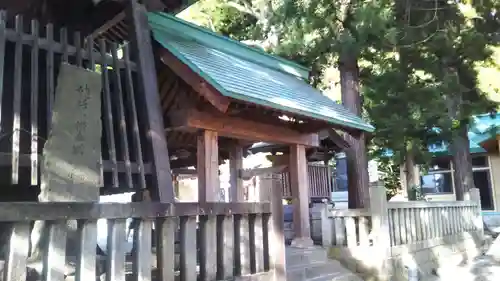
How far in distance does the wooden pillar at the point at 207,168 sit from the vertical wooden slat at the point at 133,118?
1.19 m

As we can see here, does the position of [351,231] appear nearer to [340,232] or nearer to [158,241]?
[340,232]

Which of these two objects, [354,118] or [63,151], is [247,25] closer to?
[354,118]

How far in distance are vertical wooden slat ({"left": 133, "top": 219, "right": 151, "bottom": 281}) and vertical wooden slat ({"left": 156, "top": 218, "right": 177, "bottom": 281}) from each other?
0.41 feet

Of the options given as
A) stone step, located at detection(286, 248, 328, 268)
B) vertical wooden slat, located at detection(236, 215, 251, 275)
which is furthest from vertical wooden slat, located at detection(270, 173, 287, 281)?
stone step, located at detection(286, 248, 328, 268)

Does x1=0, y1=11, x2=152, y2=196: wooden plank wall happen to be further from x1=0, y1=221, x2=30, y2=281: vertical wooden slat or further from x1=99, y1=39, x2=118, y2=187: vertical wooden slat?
x1=0, y1=221, x2=30, y2=281: vertical wooden slat

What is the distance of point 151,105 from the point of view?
568cm

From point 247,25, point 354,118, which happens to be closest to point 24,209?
point 354,118

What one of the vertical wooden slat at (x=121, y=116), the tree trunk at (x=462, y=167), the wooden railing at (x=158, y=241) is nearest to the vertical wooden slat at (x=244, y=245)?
the wooden railing at (x=158, y=241)

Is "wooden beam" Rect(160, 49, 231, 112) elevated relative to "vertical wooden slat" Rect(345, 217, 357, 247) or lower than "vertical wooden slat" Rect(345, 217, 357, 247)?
elevated

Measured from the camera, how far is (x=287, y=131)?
816 centimetres

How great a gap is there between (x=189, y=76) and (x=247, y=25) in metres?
13.0

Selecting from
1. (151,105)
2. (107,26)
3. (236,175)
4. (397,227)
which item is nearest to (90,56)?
(151,105)

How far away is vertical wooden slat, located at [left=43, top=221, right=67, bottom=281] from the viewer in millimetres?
2822

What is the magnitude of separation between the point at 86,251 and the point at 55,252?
21 centimetres
